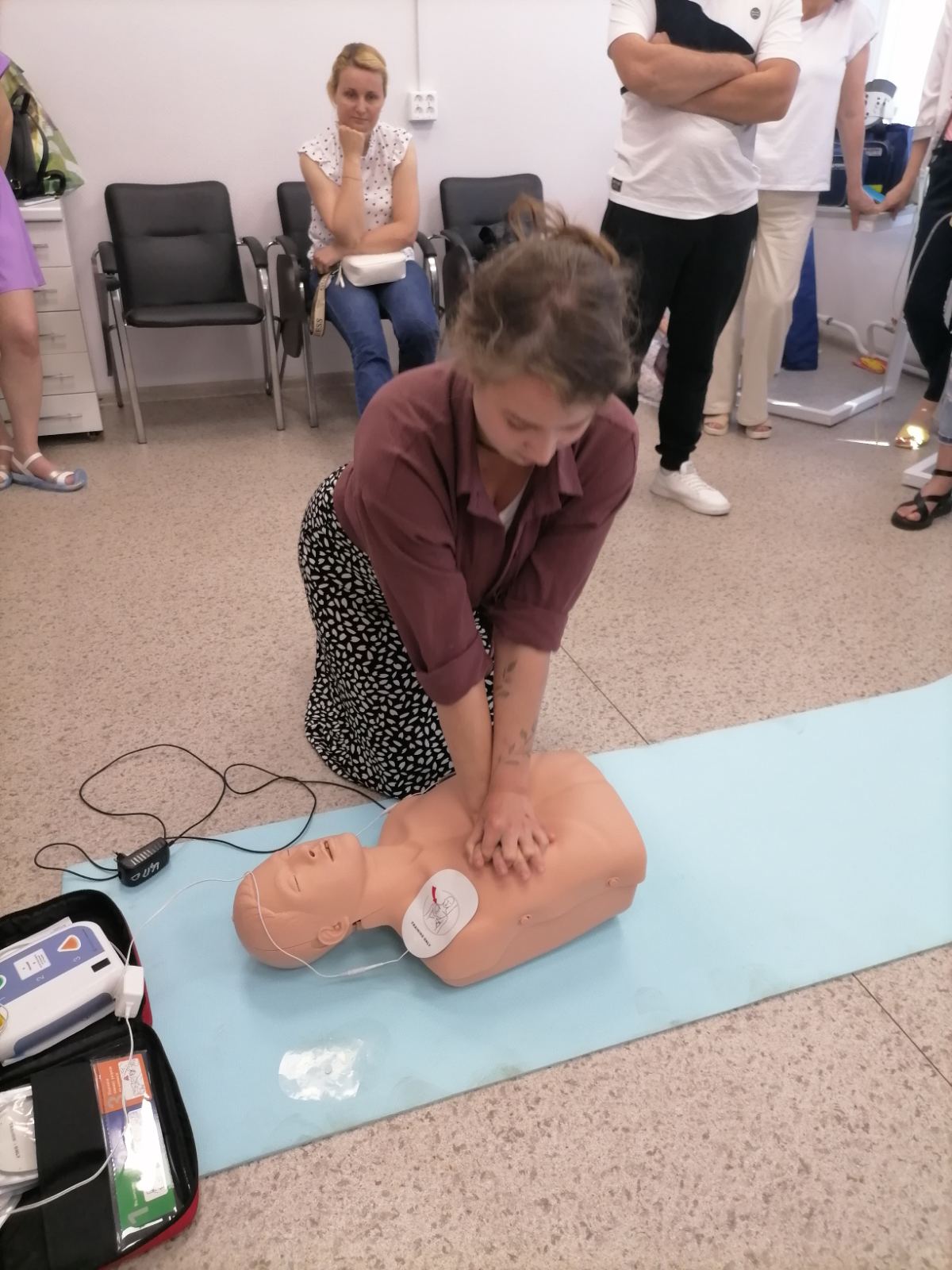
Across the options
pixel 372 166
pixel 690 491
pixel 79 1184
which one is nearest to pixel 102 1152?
pixel 79 1184

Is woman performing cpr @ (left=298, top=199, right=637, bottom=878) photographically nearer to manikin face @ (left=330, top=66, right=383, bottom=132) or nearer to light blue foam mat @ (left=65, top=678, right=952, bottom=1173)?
light blue foam mat @ (left=65, top=678, right=952, bottom=1173)

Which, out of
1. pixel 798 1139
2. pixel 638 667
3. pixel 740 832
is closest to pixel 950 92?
pixel 638 667

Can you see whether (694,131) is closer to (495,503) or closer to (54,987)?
(495,503)

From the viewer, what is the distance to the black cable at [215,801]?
131 centimetres

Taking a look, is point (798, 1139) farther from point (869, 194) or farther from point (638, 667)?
point (869, 194)

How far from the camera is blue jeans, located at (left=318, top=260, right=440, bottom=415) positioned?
8.50 ft

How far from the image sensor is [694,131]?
6.61 ft

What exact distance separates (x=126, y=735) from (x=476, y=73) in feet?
8.91

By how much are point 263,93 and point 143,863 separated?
2.69 meters

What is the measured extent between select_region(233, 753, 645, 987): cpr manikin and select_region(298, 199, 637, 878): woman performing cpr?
0.04 meters

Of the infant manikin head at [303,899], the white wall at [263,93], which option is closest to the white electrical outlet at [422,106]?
the white wall at [263,93]

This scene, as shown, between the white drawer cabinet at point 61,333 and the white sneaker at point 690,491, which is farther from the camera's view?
the white drawer cabinet at point 61,333

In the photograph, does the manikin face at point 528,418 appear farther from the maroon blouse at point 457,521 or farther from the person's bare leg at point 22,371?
the person's bare leg at point 22,371

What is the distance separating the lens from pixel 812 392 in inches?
132
